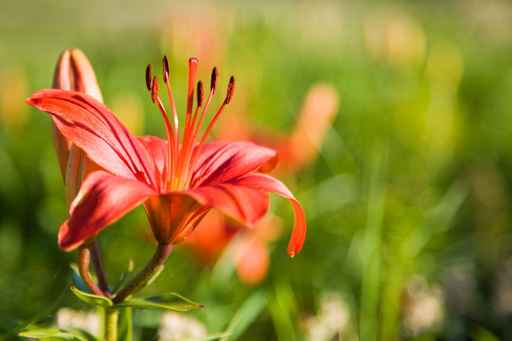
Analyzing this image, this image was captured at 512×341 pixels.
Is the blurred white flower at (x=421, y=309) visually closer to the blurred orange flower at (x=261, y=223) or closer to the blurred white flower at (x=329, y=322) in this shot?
the blurred white flower at (x=329, y=322)

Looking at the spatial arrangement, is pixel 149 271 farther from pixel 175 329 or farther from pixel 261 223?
pixel 261 223

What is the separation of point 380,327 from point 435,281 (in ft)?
1.20

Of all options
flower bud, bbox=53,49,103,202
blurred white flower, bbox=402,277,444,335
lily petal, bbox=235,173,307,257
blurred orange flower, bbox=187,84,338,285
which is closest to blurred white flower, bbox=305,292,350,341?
blurred white flower, bbox=402,277,444,335

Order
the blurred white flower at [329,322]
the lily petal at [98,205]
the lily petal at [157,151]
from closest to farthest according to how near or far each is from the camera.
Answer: the lily petal at [98,205] < the lily petal at [157,151] < the blurred white flower at [329,322]

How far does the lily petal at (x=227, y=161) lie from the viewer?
85 centimetres

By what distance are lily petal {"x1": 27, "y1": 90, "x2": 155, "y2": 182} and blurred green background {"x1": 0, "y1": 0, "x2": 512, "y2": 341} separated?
0.23 meters

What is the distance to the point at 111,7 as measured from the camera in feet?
28.0

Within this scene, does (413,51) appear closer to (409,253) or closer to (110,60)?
(409,253)

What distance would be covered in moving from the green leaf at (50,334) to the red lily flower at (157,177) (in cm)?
15

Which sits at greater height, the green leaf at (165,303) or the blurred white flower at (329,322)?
the green leaf at (165,303)

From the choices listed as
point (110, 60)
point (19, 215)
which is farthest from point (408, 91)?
point (110, 60)

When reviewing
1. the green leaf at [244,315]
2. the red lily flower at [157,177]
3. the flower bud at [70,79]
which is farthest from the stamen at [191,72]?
the green leaf at [244,315]

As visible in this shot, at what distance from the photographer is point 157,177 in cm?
87

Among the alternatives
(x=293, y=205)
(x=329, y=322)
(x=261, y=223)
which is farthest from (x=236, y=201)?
(x=261, y=223)
